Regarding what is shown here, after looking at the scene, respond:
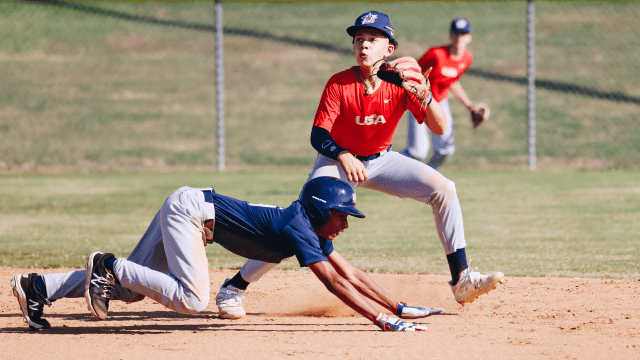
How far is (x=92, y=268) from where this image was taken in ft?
14.4

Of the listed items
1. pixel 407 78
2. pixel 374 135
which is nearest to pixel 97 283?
pixel 374 135

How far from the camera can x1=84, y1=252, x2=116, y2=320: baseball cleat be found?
437 cm

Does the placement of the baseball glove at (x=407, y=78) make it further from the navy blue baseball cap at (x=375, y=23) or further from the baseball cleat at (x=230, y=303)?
the baseball cleat at (x=230, y=303)

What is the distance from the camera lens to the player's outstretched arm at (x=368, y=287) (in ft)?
15.0

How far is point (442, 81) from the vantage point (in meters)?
8.93

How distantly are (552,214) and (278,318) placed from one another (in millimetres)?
5248

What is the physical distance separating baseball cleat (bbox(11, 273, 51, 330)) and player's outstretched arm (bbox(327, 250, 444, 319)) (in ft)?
5.66

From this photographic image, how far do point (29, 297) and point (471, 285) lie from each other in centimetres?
270

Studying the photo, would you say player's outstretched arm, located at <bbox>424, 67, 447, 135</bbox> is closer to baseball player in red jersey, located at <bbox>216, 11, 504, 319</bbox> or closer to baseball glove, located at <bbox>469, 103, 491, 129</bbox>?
baseball player in red jersey, located at <bbox>216, 11, 504, 319</bbox>

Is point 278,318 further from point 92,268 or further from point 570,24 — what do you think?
point 570,24

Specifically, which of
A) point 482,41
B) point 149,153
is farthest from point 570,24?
point 149,153

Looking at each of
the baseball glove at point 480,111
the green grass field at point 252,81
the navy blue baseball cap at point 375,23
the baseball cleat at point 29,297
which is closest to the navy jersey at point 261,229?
the baseball cleat at point 29,297

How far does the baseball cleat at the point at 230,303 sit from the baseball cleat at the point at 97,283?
86 cm

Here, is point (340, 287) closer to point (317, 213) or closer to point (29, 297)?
point (317, 213)
